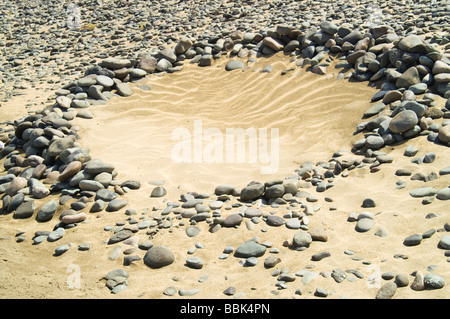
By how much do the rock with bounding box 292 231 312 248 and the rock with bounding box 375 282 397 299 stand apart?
0.89 m

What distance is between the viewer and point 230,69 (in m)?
8.46

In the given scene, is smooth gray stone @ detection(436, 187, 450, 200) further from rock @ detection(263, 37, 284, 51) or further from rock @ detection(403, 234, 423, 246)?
rock @ detection(263, 37, 284, 51)

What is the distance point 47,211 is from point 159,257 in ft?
5.80

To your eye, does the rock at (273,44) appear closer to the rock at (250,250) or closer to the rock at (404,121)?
the rock at (404,121)

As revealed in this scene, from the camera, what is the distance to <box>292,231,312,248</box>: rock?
145 inches

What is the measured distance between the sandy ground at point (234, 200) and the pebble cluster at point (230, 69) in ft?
0.30

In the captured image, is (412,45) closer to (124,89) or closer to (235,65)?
(235,65)

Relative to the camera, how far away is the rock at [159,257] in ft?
12.0

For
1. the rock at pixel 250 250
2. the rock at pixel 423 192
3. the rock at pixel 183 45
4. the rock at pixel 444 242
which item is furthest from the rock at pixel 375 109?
the rock at pixel 183 45

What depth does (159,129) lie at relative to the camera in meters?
6.83

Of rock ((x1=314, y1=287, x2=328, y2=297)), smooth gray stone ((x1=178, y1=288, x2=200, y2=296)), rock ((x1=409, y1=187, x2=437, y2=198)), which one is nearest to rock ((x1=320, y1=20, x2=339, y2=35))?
rock ((x1=409, y1=187, x2=437, y2=198))

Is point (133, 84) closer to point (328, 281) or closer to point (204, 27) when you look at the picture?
point (204, 27)

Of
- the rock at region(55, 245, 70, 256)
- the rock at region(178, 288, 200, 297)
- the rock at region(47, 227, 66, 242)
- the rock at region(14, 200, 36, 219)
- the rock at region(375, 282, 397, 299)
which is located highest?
the rock at region(375, 282, 397, 299)

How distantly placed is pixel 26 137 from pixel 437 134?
18.7 ft
